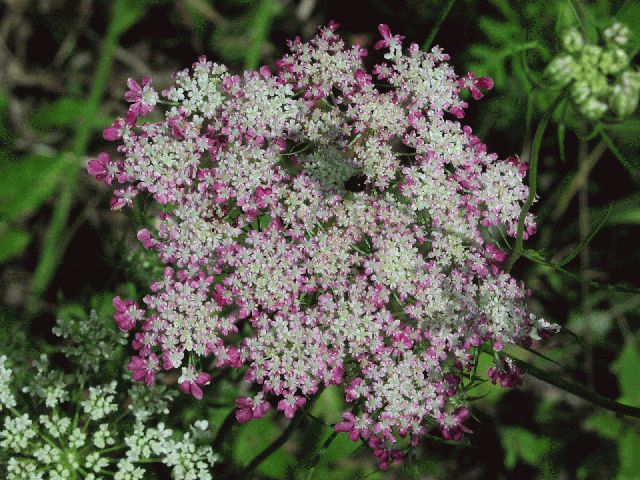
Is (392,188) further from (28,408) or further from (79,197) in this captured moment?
(79,197)

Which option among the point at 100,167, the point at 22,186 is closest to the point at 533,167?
the point at 100,167

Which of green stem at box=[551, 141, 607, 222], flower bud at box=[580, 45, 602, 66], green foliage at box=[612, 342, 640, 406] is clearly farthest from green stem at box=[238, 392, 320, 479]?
green stem at box=[551, 141, 607, 222]

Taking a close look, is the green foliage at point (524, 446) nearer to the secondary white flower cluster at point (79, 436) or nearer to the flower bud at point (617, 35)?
the secondary white flower cluster at point (79, 436)

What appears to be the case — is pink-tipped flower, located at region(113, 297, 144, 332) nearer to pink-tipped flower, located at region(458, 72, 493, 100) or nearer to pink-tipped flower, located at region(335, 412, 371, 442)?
pink-tipped flower, located at region(335, 412, 371, 442)

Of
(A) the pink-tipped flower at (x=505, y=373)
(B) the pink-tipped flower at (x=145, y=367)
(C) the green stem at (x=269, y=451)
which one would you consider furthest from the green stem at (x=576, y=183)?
(B) the pink-tipped flower at (x=145, y=367)

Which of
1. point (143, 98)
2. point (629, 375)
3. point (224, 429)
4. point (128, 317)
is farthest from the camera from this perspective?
point (629, 375)

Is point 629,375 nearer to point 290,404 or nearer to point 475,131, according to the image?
point 475,131

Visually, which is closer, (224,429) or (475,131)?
(224,429)
